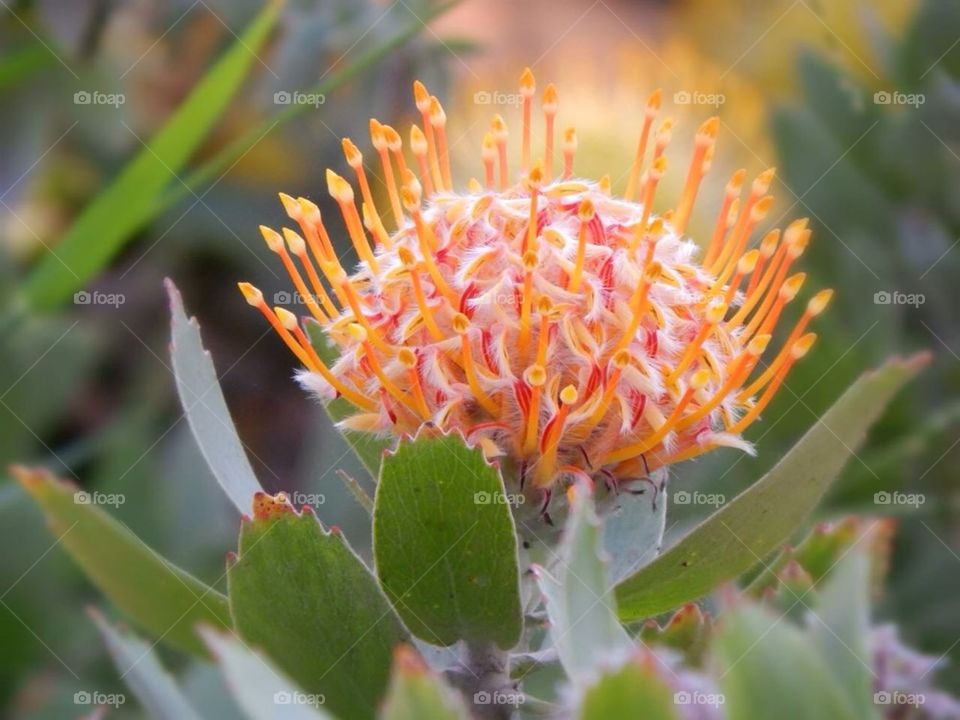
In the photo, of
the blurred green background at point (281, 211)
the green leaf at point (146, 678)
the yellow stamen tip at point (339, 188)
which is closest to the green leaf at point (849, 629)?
the green leaf at point (146, 678)

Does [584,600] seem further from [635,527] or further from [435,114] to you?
[435,114]

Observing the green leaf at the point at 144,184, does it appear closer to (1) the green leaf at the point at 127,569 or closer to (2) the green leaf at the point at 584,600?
(1) the green leaf at the point at 127,569

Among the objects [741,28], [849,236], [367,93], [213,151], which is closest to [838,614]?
[849,236]

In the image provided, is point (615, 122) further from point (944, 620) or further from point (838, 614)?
point (838, 614)

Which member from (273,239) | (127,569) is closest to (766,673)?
(127,569)

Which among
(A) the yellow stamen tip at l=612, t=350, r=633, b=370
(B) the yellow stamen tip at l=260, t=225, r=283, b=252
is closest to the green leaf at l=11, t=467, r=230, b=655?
(B) the yellow stamen tip at l=260, t=225, r=283, b=252
